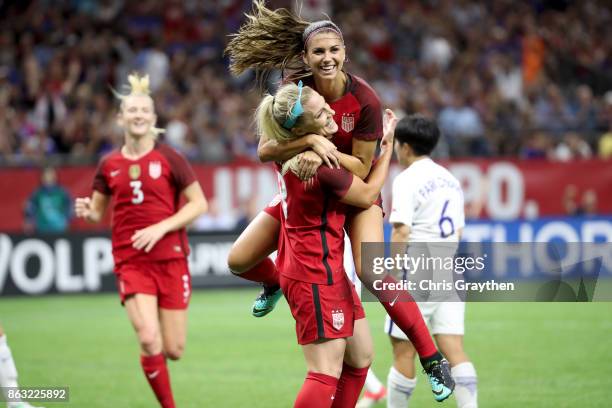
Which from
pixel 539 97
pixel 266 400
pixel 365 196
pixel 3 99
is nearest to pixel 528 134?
pixel 539 97

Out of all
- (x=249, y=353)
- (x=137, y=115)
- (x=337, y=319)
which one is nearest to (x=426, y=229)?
(x=337, y=319)

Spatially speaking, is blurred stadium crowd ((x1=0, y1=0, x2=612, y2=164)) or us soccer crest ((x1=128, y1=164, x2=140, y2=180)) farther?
blurred stadium crowd ((x1=0, y1=0, x2=612, y2=164))

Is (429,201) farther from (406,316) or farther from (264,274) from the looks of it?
(406,316)

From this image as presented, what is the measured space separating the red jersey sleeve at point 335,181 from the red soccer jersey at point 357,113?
0.96ft

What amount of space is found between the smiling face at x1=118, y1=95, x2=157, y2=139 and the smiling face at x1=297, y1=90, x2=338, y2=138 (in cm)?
260

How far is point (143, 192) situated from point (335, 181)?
270cm

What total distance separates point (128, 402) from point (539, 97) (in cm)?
1421

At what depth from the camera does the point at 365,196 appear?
18.7 feet

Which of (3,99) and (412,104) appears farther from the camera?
(412,104)

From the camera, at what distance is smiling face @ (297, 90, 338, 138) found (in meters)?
5.54

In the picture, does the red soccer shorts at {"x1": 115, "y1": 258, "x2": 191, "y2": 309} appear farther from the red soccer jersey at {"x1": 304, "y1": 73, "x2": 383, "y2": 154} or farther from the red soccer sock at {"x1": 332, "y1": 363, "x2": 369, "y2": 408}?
the red soccer jersey at {"x1": 304, "y1": 73, "x2": 383, "y2": 154}

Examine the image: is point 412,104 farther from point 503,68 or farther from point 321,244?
point 321,244

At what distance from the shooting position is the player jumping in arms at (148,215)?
7.69m

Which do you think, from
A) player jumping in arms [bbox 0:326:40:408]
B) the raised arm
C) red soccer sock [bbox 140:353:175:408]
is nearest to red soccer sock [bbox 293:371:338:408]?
the raised arm
